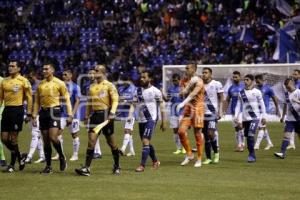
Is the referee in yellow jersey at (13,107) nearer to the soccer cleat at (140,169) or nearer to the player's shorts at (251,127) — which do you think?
the soccer cleat at (140,169)

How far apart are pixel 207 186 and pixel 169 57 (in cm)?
2391

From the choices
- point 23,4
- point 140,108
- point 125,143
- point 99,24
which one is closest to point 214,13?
point 99,24

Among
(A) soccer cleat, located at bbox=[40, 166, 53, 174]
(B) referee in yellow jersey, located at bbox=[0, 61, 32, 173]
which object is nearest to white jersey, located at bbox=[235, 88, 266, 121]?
(A) soccer cleat, located at bbox=[40, 166, 53, 174]

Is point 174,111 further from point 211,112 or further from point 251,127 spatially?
point 251,127

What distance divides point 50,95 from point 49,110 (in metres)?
0.32

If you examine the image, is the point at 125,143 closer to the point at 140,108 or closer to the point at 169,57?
the point at 140,108

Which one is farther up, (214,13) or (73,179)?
(214,13)

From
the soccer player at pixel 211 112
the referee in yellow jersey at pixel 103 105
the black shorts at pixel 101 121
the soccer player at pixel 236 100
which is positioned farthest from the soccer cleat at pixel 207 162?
the soccer player at pixel 236 100

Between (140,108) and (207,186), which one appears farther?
(140,108)

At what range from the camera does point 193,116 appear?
53.3 ft

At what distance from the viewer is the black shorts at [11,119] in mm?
15234

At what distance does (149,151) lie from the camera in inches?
605

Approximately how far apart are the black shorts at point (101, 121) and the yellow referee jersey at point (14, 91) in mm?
1687

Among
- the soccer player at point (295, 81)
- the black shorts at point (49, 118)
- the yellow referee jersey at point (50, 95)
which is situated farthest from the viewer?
the soccer player at point (295, 81)
